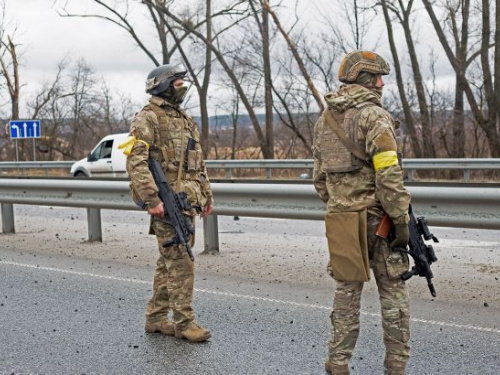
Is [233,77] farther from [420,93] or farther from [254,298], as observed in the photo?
[254,298]

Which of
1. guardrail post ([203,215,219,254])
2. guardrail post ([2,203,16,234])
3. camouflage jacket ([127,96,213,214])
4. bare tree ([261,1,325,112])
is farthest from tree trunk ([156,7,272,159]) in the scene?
camouflage jacket ([127,96,213,214])

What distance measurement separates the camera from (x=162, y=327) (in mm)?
6105

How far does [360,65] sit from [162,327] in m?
2.53

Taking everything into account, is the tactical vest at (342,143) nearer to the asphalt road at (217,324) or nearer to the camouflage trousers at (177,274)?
the asphalt road at (217,324)

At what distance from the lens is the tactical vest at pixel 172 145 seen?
19.2ft

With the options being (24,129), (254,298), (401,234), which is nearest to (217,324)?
(254,298)

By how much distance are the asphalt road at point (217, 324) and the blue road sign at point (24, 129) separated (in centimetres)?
2202

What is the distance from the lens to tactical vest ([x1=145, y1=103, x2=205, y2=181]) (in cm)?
586

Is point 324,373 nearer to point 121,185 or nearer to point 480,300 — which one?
point 480,300

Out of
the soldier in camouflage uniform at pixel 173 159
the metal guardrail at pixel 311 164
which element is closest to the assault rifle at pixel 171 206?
the soldier in camouflage uniform at pixel 173 159

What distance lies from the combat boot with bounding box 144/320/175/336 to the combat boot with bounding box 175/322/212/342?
0.31 feet

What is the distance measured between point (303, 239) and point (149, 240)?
2061 millimetres

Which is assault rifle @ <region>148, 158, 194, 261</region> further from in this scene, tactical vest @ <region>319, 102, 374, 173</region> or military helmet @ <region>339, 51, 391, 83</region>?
military helmet @ <region>339, 51, 391, 83</region>

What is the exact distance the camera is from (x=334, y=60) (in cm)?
2955
